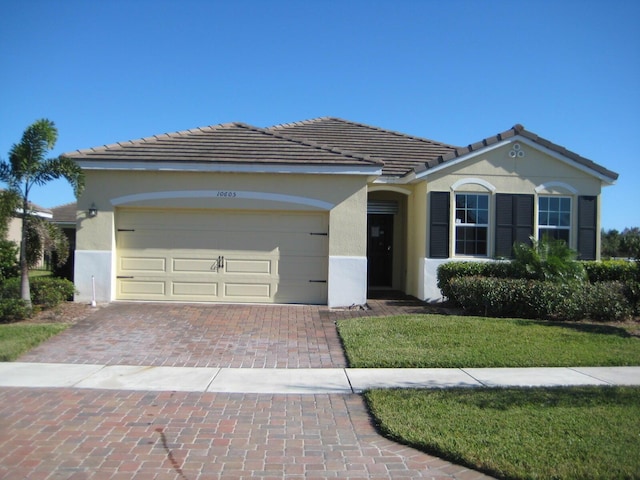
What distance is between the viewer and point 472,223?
14.4 meters

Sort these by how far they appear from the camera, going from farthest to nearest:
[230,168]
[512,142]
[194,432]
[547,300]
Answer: [512,142], [230,168], [547,300], [194,432]

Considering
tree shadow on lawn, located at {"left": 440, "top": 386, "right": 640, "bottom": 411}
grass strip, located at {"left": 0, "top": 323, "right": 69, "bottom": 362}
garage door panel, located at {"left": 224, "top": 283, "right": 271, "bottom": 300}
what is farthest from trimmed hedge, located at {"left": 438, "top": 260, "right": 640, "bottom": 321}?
grass strip, located at {"left": 0, "top": 323, "right": 69, "bottom": 362}

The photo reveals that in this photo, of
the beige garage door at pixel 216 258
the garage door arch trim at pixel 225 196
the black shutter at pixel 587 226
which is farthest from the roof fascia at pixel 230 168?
the black shutter at pixel 587 226

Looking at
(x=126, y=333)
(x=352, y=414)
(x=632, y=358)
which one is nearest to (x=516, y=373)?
(x=632, y=358)

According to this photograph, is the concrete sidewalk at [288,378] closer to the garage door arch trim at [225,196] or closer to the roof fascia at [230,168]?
the garage door arch trim at [225,196]

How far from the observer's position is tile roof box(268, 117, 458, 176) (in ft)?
53.4

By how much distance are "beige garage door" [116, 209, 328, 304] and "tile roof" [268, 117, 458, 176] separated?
416cm

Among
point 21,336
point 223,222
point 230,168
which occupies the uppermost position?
point 230,168

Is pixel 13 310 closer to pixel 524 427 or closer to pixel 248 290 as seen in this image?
pixel 248 290

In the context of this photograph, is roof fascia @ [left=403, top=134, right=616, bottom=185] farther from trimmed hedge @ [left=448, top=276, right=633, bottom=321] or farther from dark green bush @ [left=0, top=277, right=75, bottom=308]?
dark green bush @ [left=0, top=277, right=75, bottom=308]

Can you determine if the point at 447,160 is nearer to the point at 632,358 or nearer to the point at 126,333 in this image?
the point at 632,358

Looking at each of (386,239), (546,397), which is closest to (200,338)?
(546,397)

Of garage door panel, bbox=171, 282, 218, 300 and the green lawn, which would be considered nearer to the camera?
the green lawn

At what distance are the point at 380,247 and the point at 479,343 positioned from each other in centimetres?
757
